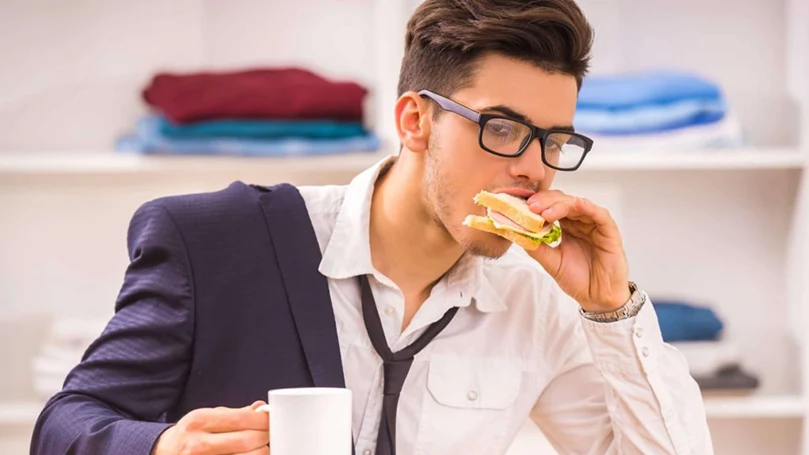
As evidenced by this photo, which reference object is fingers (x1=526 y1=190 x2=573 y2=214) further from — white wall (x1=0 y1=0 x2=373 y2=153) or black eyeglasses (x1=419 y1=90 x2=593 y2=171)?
white wall (x1=0 y1=0 x2=373 y2=153)

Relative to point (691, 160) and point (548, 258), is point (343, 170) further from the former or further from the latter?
point (548, 258)

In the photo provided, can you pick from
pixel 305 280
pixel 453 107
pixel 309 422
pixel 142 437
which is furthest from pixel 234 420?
pixel 453 107

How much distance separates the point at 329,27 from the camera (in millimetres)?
2742

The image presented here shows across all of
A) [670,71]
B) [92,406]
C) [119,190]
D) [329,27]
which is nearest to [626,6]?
[670,71]

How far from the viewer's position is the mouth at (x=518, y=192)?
1.50 meters

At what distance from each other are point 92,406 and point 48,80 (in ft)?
5.11

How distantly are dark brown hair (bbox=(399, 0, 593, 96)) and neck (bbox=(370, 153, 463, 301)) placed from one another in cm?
16

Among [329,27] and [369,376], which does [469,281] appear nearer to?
[369,376]

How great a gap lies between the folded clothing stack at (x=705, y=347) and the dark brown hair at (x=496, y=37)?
1.03 metres

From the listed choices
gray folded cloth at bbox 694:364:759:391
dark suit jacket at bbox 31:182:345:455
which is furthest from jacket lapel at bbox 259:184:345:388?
gray folded cloth at bbox 694:364:759:391

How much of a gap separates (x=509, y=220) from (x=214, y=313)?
1.52ft

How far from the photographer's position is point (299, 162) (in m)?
2.46

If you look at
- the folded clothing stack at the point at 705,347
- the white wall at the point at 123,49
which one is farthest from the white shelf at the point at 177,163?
the folded clothing stack at the point at 705,347

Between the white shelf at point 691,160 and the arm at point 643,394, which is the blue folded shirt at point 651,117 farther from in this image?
the arm at point 643,394
